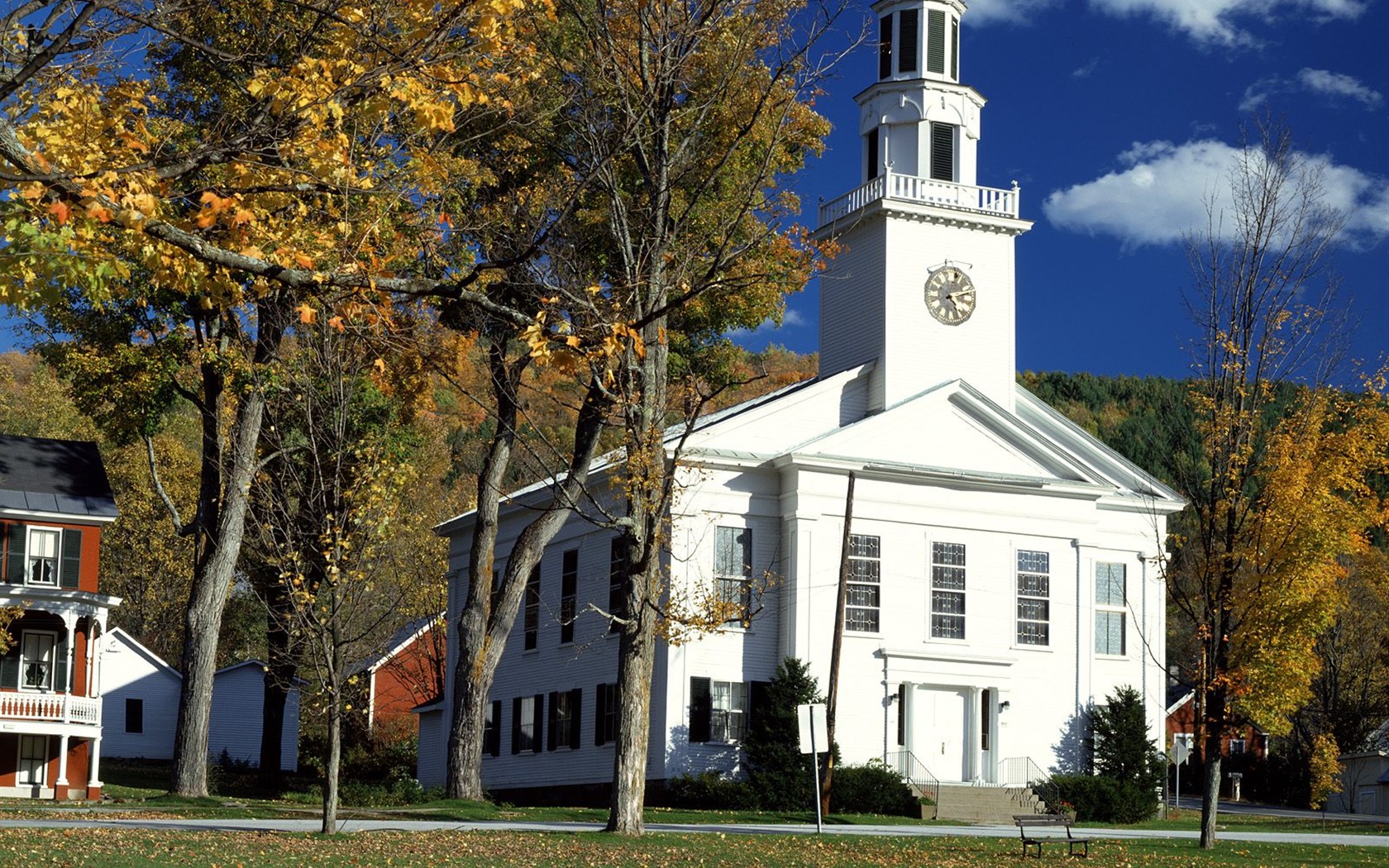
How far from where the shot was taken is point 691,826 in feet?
94.4

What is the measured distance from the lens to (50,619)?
1624 inches

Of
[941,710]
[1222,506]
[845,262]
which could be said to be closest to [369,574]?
[1222,506]

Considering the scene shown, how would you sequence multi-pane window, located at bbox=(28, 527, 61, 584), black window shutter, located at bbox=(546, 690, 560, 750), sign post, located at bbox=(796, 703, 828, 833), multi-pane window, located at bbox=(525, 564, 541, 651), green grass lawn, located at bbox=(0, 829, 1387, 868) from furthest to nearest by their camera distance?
1. multi-pane window, located at bbox=(525, 564, 541, 651)
2. black window shutter, located at bbox=(546, 690, 560, 750)
3. multi-pane window, located at bbox=(28, 527, 61, 584)
4. sign post, located at bbox=(796, 703, 828, 833)
5. green grass lawn, located at bbox=(0, 829, 1387, 868)

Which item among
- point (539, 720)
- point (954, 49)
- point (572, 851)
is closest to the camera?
point (572, 851)

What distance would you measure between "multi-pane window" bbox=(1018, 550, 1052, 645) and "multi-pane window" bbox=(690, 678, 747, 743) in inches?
276

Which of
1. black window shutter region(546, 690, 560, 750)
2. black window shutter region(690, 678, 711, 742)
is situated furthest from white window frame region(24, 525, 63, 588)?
black window shutter region(690, 678, 711, 742)

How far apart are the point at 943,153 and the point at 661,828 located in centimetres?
2206

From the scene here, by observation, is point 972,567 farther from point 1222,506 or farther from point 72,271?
point 72,271

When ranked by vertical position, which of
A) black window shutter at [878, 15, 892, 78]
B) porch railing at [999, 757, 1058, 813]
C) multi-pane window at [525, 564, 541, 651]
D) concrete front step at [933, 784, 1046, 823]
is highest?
black window shutter at [878, 15, 892, 78]

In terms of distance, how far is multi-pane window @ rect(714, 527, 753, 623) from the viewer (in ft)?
125

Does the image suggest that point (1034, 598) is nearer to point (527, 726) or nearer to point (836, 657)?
point (836, 657)

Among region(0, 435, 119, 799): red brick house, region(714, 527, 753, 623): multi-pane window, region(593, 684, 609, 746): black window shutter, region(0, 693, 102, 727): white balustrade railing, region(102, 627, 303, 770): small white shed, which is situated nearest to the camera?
region(714, 527, 753, 623): multi-pane window

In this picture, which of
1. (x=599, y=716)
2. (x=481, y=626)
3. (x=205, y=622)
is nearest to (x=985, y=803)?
(x=599, y=716)

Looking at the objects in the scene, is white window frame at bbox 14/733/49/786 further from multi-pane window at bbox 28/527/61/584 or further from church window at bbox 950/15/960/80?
church window at bbox 950/15/960/80
